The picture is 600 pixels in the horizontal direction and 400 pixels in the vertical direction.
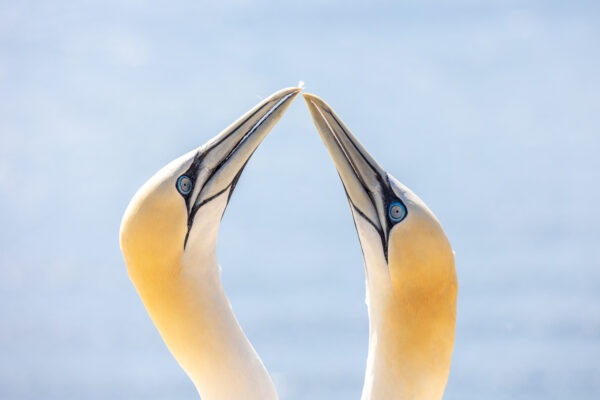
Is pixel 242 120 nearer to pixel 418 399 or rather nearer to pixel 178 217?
pixel 178 217

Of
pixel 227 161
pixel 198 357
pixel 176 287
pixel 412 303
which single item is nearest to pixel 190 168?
pixel 227 161

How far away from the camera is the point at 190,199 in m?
6.81

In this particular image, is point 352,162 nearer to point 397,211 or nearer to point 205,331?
point 397,211

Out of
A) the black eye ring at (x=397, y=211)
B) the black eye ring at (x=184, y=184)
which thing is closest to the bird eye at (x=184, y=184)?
the black eye ring at (x=184, y=184)

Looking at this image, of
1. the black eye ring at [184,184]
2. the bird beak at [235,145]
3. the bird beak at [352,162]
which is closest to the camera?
the black eye ring at [184,184]

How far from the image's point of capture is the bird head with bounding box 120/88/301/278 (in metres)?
6.56

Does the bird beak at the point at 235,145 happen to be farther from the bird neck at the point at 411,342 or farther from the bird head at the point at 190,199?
the bird neck at the point at 411,342

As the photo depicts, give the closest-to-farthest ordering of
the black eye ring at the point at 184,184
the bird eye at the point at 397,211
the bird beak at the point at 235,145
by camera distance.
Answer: the bird eye at the point at 397,211, the black eye ring at the point at 184,184, the bird beak at the point at 235,145

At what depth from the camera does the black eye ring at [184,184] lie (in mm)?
6739

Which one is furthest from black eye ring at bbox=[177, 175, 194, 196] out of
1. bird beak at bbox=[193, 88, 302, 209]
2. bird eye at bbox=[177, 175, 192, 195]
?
bird beak at bbox=[193, 88, 302, 209]

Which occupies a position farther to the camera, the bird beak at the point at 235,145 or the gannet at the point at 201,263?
the bird beak at the point at 235,145

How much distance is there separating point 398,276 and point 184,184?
1564 millimetres

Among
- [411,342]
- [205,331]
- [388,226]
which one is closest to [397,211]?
[388,226]

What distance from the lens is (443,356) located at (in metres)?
6.56
